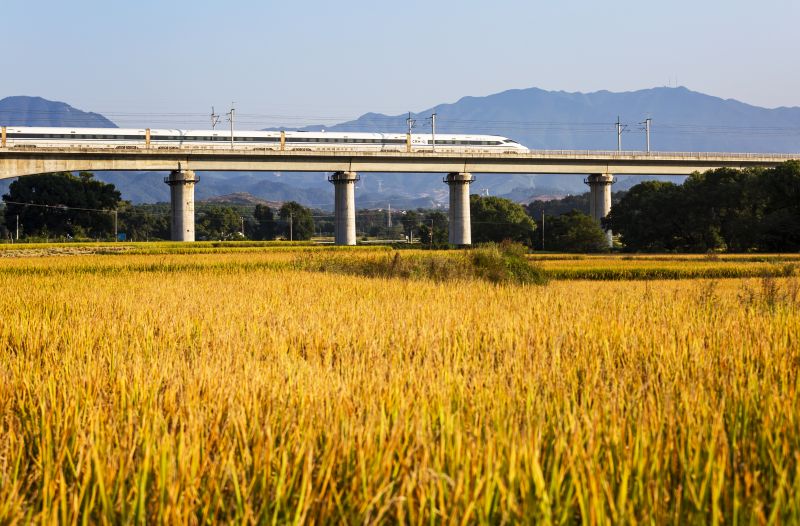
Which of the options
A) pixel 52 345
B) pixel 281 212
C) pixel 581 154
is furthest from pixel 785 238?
pixel 281 212

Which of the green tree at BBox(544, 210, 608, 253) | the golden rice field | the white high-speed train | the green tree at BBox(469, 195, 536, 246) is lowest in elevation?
the golden rice field

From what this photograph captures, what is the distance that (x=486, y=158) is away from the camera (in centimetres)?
9244

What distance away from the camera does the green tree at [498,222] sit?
123188mm

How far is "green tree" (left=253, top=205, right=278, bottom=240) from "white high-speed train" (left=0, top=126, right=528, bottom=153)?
63537 mm

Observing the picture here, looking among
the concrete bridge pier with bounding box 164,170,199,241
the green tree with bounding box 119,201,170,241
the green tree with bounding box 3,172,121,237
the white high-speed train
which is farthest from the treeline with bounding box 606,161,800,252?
the green tree with bounding box 119,201,170,241

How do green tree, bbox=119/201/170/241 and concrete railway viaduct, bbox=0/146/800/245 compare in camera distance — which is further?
green tree, bbox=119/201/170/241

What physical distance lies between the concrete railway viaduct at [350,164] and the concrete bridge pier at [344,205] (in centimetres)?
10

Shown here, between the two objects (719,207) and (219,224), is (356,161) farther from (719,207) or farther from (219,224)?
(219,224)

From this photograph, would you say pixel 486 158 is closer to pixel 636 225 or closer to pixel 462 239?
pixel 462 239

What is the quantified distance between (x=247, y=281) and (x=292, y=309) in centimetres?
1037

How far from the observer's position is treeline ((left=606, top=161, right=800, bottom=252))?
63688 mm

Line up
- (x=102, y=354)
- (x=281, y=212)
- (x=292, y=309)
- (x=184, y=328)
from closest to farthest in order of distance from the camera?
(x=102, y=354), (x=184, y=328), (x=292, y=309), (x=281, y=212)

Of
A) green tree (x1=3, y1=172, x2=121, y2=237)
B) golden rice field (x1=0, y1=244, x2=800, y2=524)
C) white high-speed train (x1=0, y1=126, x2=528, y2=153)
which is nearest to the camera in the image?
golden rice field (x1=0, y1=244, x2=800, y2=524)

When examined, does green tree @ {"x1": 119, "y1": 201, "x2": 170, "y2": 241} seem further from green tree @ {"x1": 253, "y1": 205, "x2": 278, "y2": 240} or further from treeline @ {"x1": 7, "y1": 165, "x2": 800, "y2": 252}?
green tree @ {"x1": 253, "y1": 205, "x2": 278, "y2": 240}
